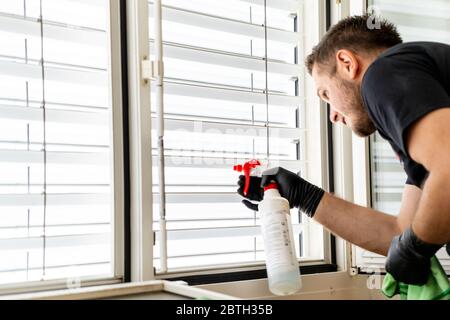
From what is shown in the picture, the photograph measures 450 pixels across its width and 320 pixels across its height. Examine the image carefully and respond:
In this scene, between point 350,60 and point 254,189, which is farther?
point 254,189

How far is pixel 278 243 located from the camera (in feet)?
4.41

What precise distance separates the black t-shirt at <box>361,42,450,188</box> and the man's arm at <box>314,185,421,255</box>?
1.59 feet

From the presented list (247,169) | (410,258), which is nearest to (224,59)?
(247,169)

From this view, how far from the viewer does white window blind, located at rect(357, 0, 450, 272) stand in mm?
1826

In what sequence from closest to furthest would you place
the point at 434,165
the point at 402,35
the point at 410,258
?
the point at 434,165 → the point at 410,258 → the point at 402,35

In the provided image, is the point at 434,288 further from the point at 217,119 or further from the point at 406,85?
the point at 217,119

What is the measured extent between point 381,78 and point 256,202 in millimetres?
606

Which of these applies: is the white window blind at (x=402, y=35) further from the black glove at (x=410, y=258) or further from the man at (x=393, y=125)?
the black glove at (x=410, y=258)

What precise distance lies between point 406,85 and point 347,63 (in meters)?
0.31

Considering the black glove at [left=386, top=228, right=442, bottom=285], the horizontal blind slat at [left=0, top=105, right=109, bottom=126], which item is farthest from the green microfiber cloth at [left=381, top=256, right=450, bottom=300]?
the horizontal blind slat at [left=0, top=105, right=109, bottom=126]

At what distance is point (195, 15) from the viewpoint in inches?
64.4

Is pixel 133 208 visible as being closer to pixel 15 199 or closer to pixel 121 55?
pixel 15 199

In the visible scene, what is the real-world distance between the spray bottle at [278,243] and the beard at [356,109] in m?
0.29
